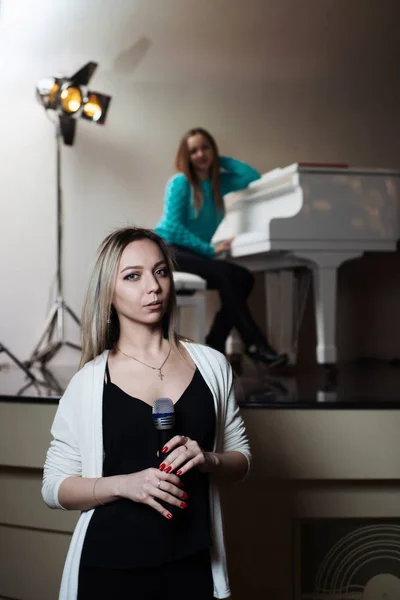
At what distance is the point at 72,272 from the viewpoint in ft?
16.6

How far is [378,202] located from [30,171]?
225cm

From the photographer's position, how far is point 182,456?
125cm

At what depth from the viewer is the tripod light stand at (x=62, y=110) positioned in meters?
4.61

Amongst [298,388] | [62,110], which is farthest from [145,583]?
[62,110]

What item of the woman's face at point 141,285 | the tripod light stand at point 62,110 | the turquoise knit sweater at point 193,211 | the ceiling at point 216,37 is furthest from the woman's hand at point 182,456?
the ceiling at point 216,37

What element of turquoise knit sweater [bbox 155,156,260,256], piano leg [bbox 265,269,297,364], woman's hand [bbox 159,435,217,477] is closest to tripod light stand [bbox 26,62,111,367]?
turquoise knit sweater [bbox 155,156,260,256]

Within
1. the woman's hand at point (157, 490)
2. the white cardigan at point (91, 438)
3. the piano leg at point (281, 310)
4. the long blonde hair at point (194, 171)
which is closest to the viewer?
the woman's hand at point (157, 490)

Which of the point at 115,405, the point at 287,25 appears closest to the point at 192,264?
the point at 287,25

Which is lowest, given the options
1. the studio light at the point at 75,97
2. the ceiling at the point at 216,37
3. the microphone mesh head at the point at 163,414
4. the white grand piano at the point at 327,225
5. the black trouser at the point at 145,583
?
the black trouser at the point at 145,583

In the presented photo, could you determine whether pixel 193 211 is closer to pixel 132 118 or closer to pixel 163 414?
pixel 132 118

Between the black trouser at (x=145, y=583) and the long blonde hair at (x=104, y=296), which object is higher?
the long blonde hair at (x=104, y=296)

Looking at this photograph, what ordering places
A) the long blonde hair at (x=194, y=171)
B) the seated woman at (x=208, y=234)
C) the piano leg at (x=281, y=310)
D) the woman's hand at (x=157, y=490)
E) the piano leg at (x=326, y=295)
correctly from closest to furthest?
the woman's hand at (x=157, y=490), the seated woman at (x=208, y=234), the piano leg at (x=326, y=295), the long blonde hair at (x=194, y=171), the piano leg at (x=281, y=310)

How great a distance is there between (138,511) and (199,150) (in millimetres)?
3209

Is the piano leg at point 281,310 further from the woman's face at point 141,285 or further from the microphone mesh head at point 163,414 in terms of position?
the microphone mesh head at point 163,414
